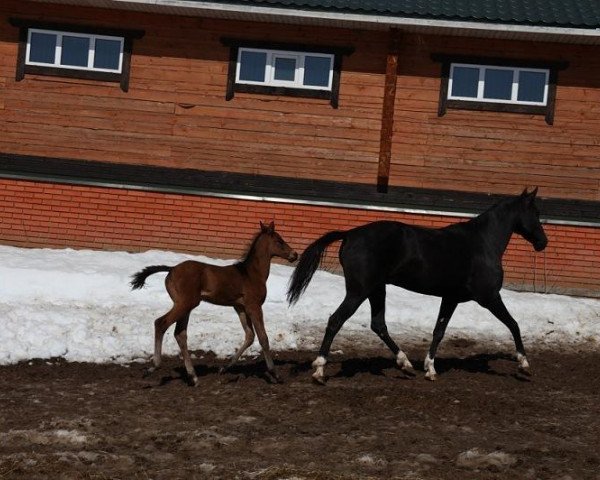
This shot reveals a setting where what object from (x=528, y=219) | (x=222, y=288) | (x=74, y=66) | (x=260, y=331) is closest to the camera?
(x=222, y=288)

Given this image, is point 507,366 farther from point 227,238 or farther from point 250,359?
point 227,238

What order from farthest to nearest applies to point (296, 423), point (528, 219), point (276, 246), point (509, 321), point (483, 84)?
point (483, 84) → point (528, 219) → point (509, 321) → point (276, 246) → point (296, 423)

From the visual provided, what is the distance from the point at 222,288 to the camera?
379 inches

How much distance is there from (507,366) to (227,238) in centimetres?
690

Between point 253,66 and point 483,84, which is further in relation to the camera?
point 253,66

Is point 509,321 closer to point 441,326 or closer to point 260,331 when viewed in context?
point 441,326

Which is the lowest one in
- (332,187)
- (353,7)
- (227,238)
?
(227,238)

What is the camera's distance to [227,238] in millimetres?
A: 16688

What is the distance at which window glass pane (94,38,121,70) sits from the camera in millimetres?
17062

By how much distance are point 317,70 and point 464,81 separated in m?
2.83

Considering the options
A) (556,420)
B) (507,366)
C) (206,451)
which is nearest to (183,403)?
(206,451)

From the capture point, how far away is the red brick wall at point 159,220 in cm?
1658

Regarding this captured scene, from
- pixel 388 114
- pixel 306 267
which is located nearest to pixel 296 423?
pixel 306 267

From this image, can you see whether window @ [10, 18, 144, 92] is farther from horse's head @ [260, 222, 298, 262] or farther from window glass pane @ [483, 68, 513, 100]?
horse's head @ [260, 222, 298, 262]
